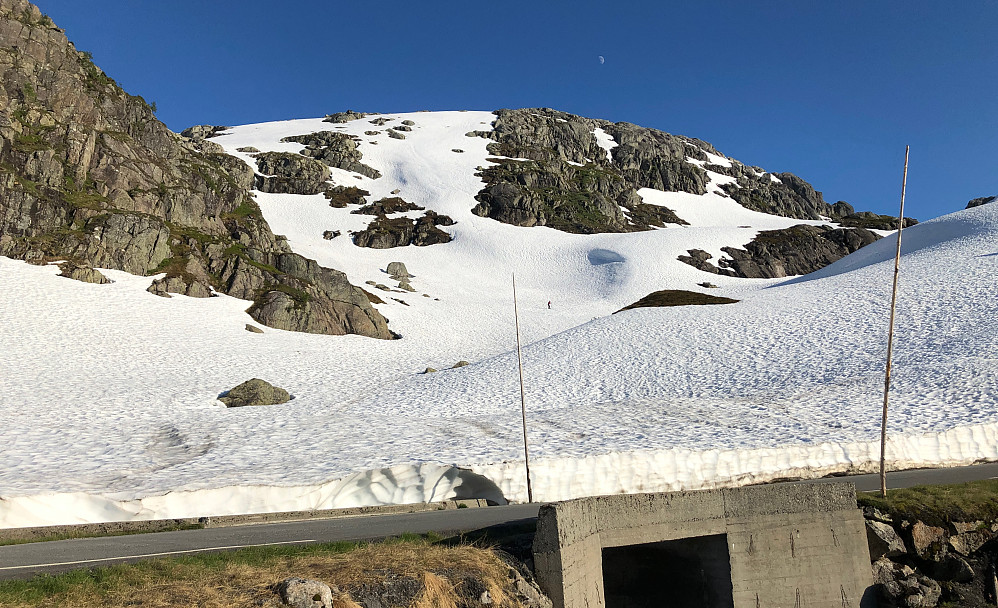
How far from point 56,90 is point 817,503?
246 feet

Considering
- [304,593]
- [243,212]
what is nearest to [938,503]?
[304,593]

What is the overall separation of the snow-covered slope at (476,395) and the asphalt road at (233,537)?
3.12 metres

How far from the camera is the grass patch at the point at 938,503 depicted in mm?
14859

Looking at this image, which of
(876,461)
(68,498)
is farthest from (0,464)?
(876,461)

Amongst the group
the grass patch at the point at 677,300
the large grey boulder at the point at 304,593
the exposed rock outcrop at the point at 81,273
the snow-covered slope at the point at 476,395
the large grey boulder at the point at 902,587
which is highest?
the exposed rock outcrop at the point at 81,273

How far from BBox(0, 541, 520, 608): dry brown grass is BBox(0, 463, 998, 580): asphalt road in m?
1.57

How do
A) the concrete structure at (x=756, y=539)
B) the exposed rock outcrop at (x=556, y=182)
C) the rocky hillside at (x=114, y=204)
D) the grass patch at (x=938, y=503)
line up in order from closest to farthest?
the concrete structure at (x=756, y=539) → the grass patch at (x=938, y=503) → the rocky hillside at (x=114, y=204) → the exposed rock outcrop at (x=556, y=182)

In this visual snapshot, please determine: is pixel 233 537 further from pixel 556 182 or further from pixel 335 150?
pixel 335 150

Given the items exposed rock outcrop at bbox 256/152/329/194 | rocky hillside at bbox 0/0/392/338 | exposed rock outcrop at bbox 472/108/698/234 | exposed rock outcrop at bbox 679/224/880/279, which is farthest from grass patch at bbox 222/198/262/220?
exposed rock outcrop at bbox 679/224/880/279

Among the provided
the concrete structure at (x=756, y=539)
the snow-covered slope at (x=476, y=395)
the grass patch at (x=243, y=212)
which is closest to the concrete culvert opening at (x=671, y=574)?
the concrete structure at (x=756, y=539)

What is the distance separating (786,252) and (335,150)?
108m

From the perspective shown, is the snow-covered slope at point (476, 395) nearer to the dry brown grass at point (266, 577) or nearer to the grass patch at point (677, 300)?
the dry brown grass at point (266, 577)

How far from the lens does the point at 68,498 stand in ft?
54.1

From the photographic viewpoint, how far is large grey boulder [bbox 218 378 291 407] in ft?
113
